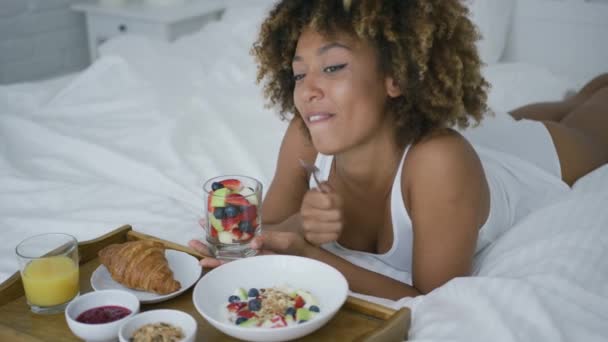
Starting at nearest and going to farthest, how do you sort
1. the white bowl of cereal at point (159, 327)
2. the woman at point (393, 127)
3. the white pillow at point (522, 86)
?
the white bowl of cereal at point (159, 327)
the woman at point (393, 127)
the white pillow at point (522, 86)

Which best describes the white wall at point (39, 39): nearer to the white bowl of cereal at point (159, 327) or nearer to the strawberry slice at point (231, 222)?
the strawberry slice at point (231, 222)

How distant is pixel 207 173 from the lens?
1.85m

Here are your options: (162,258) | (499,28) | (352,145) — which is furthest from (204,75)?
(162,258)

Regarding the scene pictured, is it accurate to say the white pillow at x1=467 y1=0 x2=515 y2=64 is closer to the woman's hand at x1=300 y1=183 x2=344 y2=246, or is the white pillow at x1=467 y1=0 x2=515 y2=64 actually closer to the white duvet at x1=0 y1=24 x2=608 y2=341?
the white duvet at x1=0 y1=24 x2=608 y2=341

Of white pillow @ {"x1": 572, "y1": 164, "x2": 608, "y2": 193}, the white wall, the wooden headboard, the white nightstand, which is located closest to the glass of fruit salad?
white pillow @ {"x1": 572, "y1": 164, "x2": 608, "y2": 193}

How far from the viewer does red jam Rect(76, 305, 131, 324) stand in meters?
1.02

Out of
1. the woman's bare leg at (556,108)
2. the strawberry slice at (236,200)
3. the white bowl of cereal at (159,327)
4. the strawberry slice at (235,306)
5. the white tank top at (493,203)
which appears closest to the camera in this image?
the white bowl of cereal at (159,327)

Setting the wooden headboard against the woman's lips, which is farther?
the wooden headboard

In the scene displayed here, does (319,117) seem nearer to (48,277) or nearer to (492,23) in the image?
(48,277)

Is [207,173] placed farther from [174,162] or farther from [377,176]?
[377,176]

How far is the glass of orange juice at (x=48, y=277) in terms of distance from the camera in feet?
3.52

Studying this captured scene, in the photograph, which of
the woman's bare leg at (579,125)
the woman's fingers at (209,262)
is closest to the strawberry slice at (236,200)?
the woman's fingers at (209,262)

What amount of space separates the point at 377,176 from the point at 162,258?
0.51 meters

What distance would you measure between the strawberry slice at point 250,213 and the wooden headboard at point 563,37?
1491mm
